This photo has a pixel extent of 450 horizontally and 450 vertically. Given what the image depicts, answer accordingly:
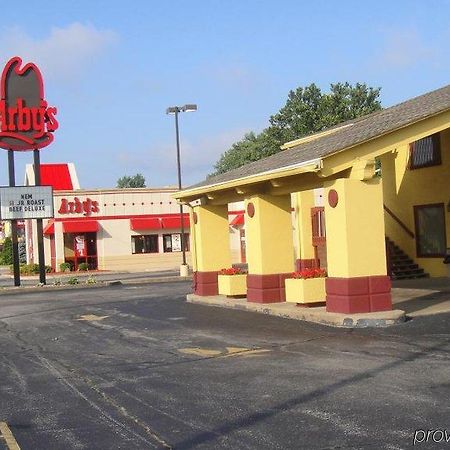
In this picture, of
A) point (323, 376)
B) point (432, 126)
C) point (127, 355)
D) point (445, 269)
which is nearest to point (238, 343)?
point (127, 355)

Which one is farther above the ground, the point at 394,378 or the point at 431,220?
the point at 431,220

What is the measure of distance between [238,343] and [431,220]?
45.4 ft

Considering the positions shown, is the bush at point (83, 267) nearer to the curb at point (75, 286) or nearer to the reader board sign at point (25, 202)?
the curb at point (75, 286)

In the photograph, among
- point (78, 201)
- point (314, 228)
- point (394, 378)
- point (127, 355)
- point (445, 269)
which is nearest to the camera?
point (394, 378)

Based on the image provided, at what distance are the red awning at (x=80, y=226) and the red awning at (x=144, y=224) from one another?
8.14 feet

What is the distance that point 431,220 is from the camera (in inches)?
960

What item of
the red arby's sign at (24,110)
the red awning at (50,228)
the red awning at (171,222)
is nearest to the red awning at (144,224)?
the red awning at (171,222)

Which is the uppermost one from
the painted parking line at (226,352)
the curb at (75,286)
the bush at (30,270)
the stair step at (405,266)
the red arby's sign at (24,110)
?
the red arby's sign at (24,110)

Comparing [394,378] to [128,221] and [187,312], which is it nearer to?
[187,312]

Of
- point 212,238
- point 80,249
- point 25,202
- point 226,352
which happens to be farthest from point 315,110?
point 226,352

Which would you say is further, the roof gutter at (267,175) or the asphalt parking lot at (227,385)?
the roof gutter at (267,175)

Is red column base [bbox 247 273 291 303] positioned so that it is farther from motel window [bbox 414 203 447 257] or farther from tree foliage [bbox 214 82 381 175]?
tree foliage [bbox 214 82 381 175]

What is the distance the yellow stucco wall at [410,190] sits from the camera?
2359 centimetres

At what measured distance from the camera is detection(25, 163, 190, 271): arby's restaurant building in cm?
4884
